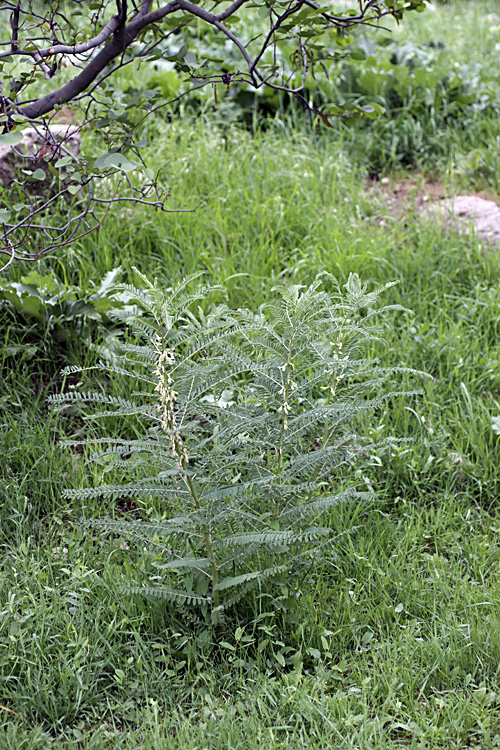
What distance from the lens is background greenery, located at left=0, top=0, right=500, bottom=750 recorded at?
2025mm

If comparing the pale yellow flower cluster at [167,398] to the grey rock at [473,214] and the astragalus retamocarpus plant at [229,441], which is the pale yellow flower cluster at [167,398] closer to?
the astragalus retamocarpus plant at [229,441]

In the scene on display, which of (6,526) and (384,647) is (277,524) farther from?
(6,526)

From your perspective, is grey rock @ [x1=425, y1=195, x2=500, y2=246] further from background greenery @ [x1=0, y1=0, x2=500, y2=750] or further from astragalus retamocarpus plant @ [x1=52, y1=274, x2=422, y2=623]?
astragalus retamocarpus plant @ [x1=52, y1=274, x2=422, y2=623]

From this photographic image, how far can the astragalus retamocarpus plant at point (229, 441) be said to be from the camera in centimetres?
195

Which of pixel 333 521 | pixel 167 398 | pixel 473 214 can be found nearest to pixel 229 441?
pixel 167 398

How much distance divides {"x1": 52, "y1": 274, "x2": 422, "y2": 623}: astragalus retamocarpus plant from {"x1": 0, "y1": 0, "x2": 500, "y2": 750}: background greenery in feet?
0.59

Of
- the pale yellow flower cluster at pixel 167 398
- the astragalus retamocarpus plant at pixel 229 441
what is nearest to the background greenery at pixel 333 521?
the astragalus retamocarpus plant at pixel 229 441

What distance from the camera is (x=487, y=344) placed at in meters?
3.64

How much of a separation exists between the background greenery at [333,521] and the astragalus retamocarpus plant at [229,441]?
181mm

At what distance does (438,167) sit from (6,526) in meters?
4.33

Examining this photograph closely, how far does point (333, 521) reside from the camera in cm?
273

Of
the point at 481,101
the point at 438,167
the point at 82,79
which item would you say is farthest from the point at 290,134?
the point at 82,79

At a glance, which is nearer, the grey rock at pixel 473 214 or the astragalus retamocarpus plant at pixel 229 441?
the astragalus retamocarpus plant at pixel 229 441

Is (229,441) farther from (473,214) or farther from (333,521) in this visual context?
(473,214)
